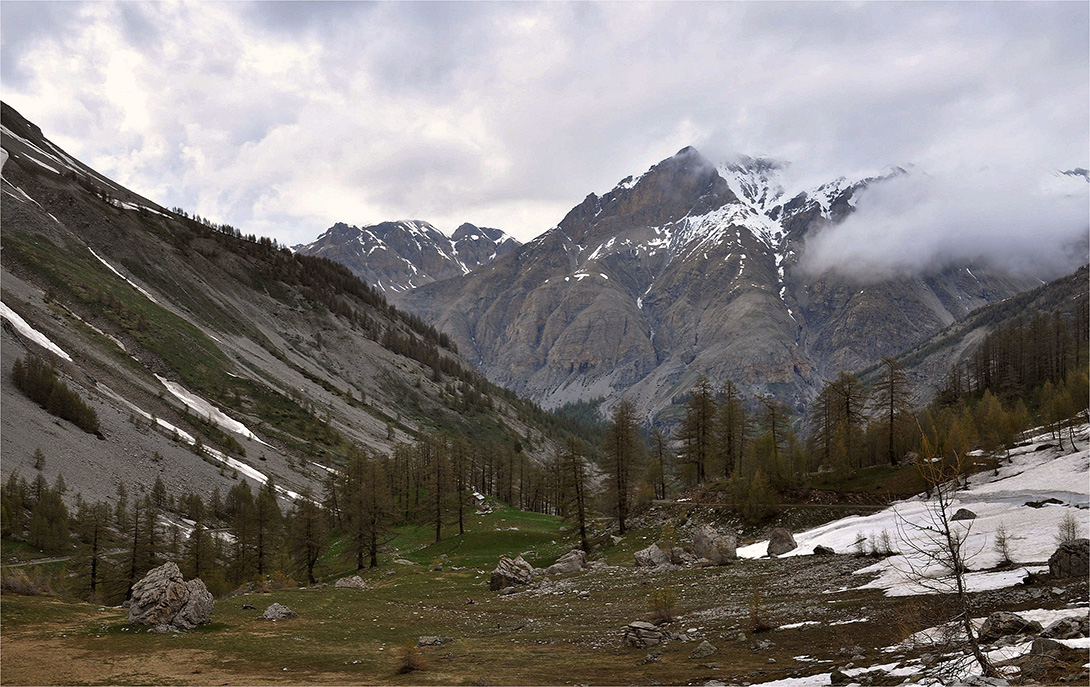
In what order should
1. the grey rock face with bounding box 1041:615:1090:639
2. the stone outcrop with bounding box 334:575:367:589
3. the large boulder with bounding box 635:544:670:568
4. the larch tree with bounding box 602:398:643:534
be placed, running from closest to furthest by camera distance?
the grey rock face with bounding box 1041:615:1090:639, the large boulder with bounding box 635:544:670:568, the stone outcrop with bounding box 334:575:367:589, the larch tree with bounding box 602:398:643:534

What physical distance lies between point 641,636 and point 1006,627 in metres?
13.0

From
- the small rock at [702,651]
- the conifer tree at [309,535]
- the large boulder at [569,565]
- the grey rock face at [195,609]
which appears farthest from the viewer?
the conifer tree at [309,535]

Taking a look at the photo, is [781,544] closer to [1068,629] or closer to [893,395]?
[893,395]

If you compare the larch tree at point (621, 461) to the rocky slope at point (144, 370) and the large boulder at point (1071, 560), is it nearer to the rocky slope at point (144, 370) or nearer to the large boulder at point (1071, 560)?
the large boulder at point (1071, 560)

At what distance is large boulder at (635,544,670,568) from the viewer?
163ft

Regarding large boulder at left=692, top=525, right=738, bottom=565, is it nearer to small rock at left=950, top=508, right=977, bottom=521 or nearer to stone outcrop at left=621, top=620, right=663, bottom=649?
small rock at left=950, top=508, right=977, bottom=521

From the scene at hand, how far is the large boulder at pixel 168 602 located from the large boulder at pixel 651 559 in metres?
31.8

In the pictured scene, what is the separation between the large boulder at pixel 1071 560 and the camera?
2286 cm

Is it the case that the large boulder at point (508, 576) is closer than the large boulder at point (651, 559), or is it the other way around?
the large boulder at point (508, 576)

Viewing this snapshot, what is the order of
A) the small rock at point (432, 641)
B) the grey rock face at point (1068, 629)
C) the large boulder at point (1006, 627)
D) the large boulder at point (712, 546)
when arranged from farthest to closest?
the large boulder at point (712, 546) < the small rock at point (432, 641) < the large boulder at point (1006, 627) < the grey rock face at point (1068, 629)

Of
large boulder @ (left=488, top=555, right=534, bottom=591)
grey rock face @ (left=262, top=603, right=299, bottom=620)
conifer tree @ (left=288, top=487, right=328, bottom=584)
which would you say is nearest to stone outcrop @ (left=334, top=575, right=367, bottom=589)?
conifer tree @ (left=288, top=487, right=328, bottom=584)

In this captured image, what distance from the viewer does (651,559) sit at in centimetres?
5012

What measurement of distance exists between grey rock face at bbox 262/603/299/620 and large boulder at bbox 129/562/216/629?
3.26 m

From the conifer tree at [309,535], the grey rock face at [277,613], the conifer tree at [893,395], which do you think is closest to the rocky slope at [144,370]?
the conifer tree at [309,535]
